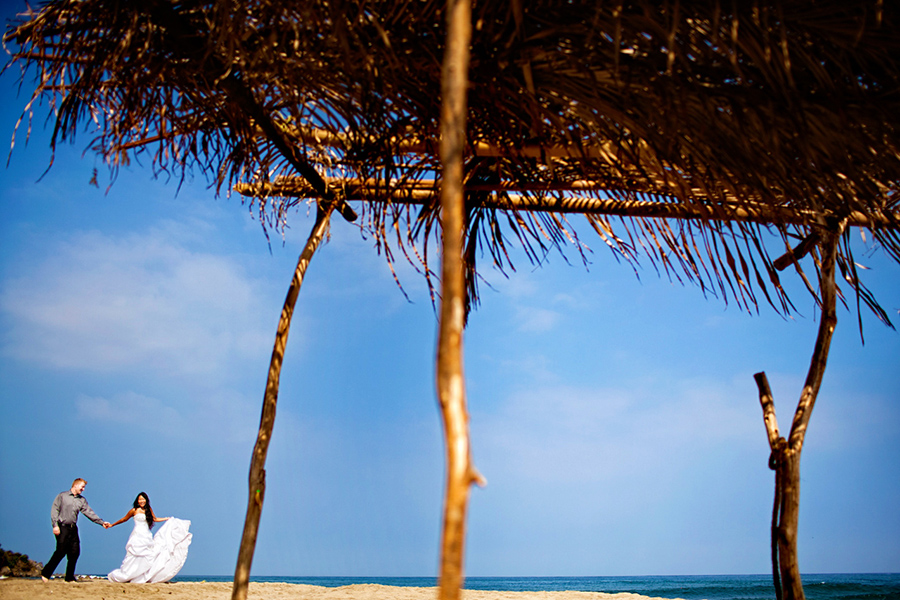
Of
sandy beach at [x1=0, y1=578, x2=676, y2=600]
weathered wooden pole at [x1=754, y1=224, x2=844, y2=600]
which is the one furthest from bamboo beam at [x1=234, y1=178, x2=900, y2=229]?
sandy beach at [x1=0, y1=578, x2=676, y2=600]

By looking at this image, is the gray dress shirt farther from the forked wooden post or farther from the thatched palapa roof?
the thatched palapa roof

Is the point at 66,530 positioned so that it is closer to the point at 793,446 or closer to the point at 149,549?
the point at 149,549

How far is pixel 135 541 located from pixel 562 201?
586 centimetres

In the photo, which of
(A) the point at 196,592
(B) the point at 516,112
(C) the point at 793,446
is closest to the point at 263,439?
(B) the point at 516,112

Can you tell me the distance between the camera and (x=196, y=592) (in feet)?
17.5

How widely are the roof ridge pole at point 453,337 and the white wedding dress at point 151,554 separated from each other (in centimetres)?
636

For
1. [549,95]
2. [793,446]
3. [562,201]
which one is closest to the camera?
[549,95]

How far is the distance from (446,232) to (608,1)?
95 cm

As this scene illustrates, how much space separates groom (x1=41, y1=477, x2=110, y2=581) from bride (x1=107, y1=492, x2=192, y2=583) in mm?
342

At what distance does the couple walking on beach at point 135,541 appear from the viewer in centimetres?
576

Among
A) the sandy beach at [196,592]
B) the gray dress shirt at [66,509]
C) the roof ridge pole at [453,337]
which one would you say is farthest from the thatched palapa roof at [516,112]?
the gray dress shirt at [66,509]

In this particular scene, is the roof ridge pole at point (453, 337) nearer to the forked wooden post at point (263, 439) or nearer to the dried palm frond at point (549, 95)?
the dried palm frond at point (549, 95)

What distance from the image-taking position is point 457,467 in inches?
32.8

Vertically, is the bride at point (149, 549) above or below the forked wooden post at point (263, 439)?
below
